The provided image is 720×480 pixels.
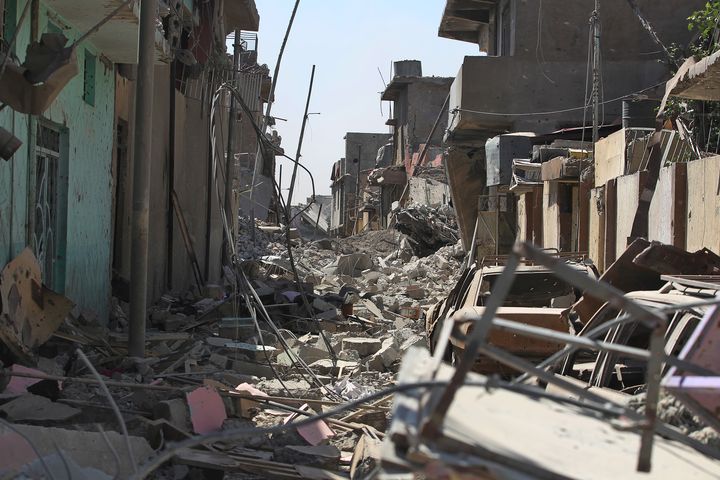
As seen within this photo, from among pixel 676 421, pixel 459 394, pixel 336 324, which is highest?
pixel 459 394

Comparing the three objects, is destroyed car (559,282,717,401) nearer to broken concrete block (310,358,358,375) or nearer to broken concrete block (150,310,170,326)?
broken concrete block (310,358,358,375)

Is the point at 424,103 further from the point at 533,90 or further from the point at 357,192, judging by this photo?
the point at 533,90

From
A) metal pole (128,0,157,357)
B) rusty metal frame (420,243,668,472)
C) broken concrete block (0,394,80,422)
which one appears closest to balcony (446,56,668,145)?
metal pole (128,0,157,357)

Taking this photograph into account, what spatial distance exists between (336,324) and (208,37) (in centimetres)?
806

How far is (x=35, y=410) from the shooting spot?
20.1 ft

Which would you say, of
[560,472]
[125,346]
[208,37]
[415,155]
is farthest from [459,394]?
[415,155]

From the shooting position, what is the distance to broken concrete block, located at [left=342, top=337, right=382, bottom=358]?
11.5 meters

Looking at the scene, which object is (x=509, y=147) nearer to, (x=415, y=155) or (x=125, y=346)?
(x=125, y=346)

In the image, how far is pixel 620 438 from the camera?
2.60 m

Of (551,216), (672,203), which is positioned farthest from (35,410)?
(551,216)

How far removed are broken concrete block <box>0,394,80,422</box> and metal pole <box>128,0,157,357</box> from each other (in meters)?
2.21

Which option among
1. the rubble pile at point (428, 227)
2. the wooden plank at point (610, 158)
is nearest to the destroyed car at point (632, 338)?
the wooden plank at point (610, 158)

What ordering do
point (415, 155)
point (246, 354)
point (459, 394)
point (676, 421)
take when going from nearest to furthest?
point (459, 394) → point (676, 421) → point (246, 354) → point (415, 155)

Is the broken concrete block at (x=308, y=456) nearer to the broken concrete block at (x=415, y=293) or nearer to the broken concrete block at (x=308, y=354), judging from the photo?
the broken concrete block at (x=308, y=354)
